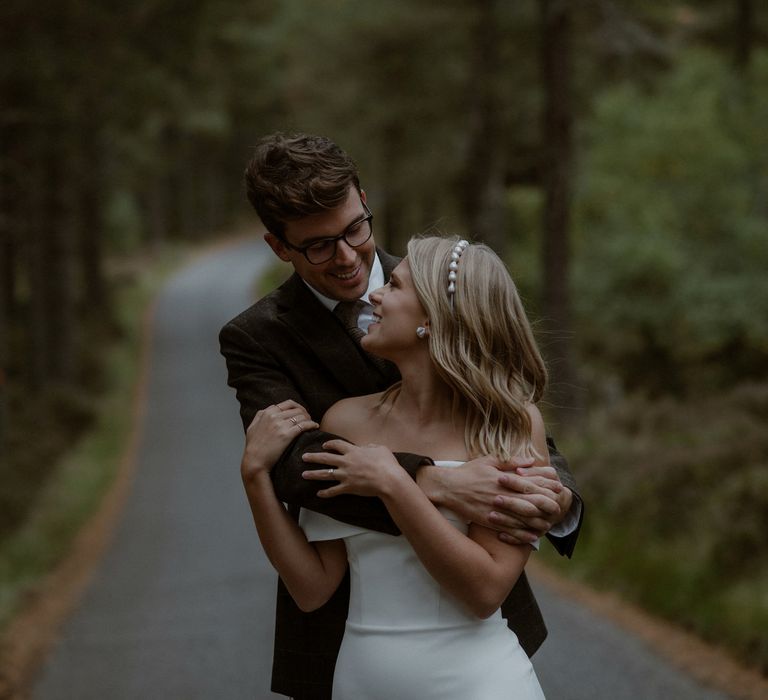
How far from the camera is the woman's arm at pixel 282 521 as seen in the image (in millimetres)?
2539

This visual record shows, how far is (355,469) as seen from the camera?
241 cm

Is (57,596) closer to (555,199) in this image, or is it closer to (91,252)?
(555,199)

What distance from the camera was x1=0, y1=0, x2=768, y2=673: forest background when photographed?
364 inches

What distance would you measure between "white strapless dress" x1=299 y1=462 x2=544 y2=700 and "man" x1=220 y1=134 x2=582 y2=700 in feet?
0.36

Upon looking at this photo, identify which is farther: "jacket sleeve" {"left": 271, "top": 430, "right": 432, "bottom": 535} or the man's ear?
the man's ear

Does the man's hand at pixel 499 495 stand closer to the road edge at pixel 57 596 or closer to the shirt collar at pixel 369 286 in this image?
the shirt collar at pixel 369 286

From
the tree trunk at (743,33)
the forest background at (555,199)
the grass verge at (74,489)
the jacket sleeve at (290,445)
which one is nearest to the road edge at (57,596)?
the grass verge at (74,489)

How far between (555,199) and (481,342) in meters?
10.0

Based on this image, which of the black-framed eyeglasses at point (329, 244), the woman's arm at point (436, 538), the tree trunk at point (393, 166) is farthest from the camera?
the tree trunk at point (393, 166)

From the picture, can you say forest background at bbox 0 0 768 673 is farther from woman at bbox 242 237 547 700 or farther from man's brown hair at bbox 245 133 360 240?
man's brown hair at bbox 245 133 360 240

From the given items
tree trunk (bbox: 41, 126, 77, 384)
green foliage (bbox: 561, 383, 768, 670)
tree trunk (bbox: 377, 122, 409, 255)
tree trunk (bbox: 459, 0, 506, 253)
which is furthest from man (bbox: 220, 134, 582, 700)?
tree trunk (bbox: 377, 122, 409, 255)

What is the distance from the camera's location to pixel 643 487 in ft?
30.9

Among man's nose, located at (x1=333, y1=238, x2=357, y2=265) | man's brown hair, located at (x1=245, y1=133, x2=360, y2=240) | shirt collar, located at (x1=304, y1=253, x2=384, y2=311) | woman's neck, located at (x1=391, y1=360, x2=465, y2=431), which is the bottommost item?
woman's neck, located at (x1=391, y1=360, x2=465, y2=431)

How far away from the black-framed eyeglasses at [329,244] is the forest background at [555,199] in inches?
204
